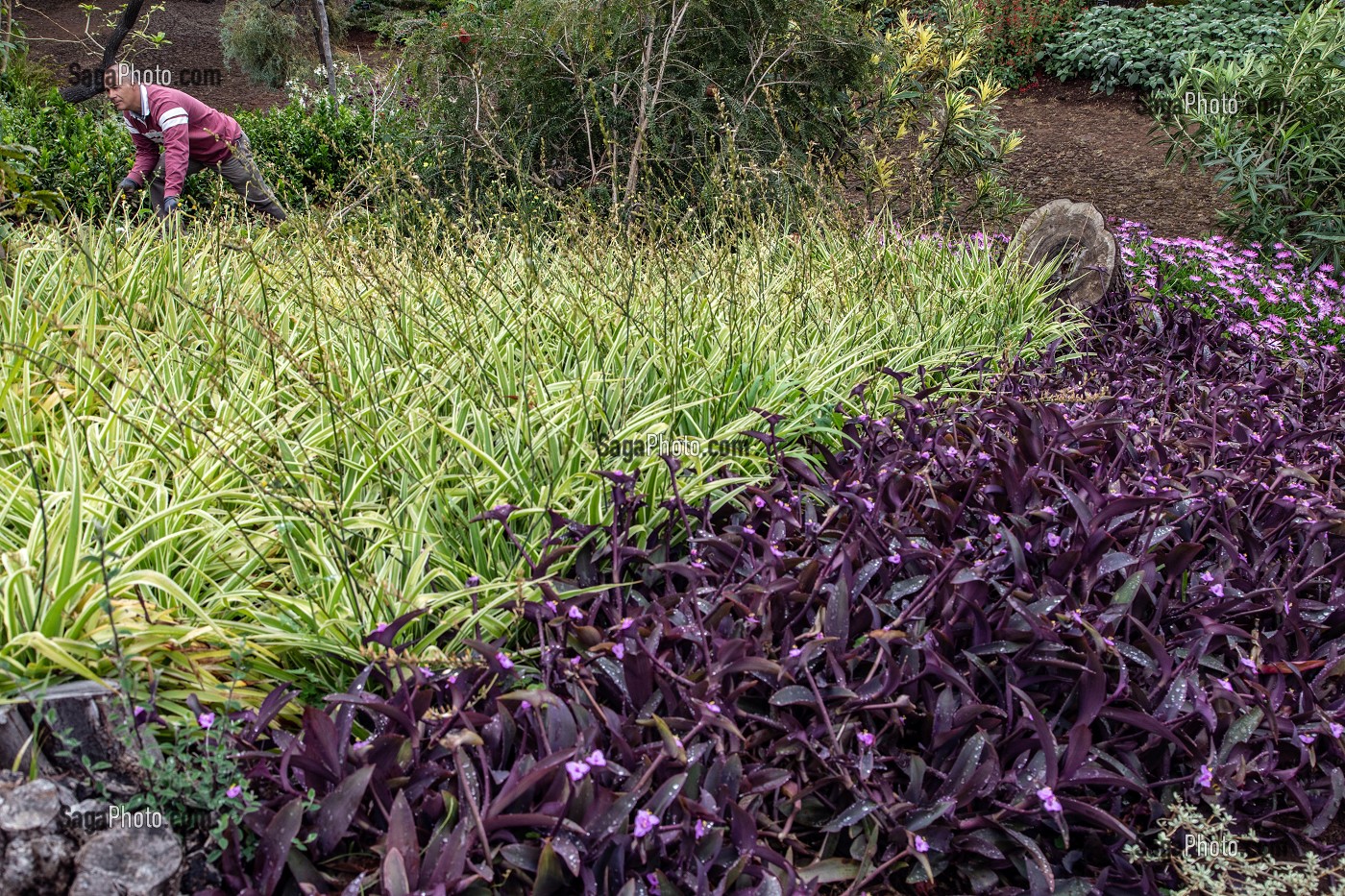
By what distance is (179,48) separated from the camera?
15.2 m

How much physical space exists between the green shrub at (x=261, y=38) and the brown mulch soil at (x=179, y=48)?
34.7 inches

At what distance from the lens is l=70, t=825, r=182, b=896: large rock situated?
133cm

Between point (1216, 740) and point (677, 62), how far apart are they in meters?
5.36

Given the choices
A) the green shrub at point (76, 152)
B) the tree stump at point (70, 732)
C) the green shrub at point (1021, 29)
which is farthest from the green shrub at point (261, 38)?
the tree stump at point (70, 732)

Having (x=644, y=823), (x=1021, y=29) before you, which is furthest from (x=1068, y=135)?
(x=644, y=823)

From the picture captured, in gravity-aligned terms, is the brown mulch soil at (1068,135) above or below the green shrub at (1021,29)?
below

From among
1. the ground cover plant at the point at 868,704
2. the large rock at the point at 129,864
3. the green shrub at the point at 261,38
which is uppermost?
the green shrub at the point at 261,38

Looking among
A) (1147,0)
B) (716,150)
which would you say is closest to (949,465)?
(716,150)

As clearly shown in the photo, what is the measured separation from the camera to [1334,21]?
17.7 ft

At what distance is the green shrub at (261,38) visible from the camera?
35.4ft

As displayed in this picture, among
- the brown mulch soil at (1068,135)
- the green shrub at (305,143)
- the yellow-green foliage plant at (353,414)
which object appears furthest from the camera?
the green shrub at (305,143)

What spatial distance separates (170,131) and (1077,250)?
542 centimetres

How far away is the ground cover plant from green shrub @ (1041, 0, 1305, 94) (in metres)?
9.89

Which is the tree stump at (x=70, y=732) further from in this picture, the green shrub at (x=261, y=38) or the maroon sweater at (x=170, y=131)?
the green shrub at (x=261, y=38)
